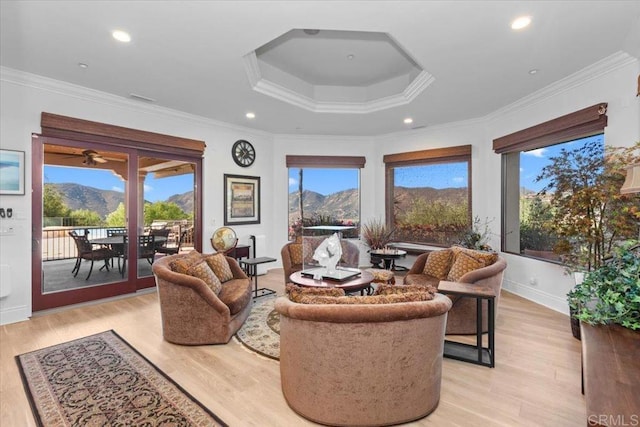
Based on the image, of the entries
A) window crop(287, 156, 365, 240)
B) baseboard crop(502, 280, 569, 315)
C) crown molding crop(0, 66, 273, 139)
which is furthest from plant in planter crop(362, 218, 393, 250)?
crown molding crop(0, 66, 273, 139)

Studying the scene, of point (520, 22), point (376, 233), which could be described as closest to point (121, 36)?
point (520, 22)

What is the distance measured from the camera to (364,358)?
1848mm

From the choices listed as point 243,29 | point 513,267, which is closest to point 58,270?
point 243,29

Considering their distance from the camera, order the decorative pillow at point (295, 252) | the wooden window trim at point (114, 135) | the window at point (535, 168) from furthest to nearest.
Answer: the decorative pillow at point (295, 252)
the wooden window trim at point (114, 135)
the window at point (535, 168)

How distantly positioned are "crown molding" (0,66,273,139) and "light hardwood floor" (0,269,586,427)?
2.91 meters

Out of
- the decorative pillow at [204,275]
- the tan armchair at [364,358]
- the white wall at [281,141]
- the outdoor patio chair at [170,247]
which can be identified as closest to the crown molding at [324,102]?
the white wall at [281,141]

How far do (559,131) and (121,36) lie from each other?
5.31 m

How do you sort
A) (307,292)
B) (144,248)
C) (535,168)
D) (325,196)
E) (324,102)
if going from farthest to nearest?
(325,196)
(324,102)
(144,248)
(535,168)
(307,292)

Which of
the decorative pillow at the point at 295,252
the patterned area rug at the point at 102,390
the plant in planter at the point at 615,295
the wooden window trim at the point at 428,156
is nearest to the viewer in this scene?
the plant in planter at the point at 615,295

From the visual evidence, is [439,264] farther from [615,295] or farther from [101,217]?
[101,217]

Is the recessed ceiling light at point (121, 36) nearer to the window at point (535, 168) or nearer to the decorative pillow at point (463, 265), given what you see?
the decorative pillow at point (463, 265)

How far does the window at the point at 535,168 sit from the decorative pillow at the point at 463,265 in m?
1.08

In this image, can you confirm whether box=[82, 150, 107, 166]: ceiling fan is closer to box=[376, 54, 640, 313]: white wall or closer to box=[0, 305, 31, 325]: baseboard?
box=[0, 305, 31, 325]: baseboard

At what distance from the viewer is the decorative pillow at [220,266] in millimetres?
3849
